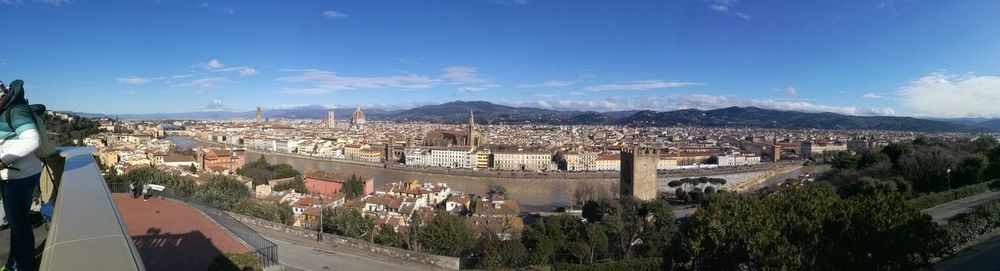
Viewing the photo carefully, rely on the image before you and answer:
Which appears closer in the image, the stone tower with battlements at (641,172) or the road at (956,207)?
the road at (956,207)

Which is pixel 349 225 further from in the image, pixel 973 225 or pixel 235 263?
pixel 973 225

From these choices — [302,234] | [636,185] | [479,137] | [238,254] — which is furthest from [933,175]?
[479,137]

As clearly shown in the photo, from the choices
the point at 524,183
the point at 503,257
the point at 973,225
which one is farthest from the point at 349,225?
the point at 524,183

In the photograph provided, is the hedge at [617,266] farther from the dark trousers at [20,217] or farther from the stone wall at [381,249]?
the dark trousers at [20,217]

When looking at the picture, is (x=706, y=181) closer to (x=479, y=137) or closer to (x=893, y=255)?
(x=893, y=255)

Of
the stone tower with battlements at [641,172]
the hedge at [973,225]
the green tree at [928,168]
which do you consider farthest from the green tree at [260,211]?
the green tree at [928,168]

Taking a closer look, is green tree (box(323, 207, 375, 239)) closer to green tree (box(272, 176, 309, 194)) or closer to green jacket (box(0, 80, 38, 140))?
green jacket (box(0, 80, 38, 140))
